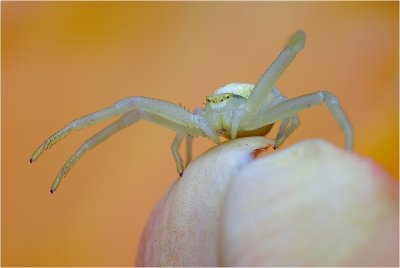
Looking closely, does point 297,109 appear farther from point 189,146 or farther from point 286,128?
point 189,146

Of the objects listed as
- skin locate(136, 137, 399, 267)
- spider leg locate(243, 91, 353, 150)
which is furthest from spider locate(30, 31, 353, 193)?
skin locate(136, 137, 399, 267)

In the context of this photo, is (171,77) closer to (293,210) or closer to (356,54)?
(356,54)

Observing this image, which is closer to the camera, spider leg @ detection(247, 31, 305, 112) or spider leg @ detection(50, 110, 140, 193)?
spider leg @ detection(247, 31, 305, 112)

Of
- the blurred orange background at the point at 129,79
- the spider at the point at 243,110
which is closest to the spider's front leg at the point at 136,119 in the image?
the spider at the point at 243,110

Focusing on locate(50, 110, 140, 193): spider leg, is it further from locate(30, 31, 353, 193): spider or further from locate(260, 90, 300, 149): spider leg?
locate(260, 90, 300, 149): spider leg

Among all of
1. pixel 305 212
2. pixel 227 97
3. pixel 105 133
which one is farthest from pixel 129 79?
pixel 305 212

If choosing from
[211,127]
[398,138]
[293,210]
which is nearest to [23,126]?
[211,127]

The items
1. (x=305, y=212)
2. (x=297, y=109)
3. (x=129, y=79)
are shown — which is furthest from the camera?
(x=129, y=79)
